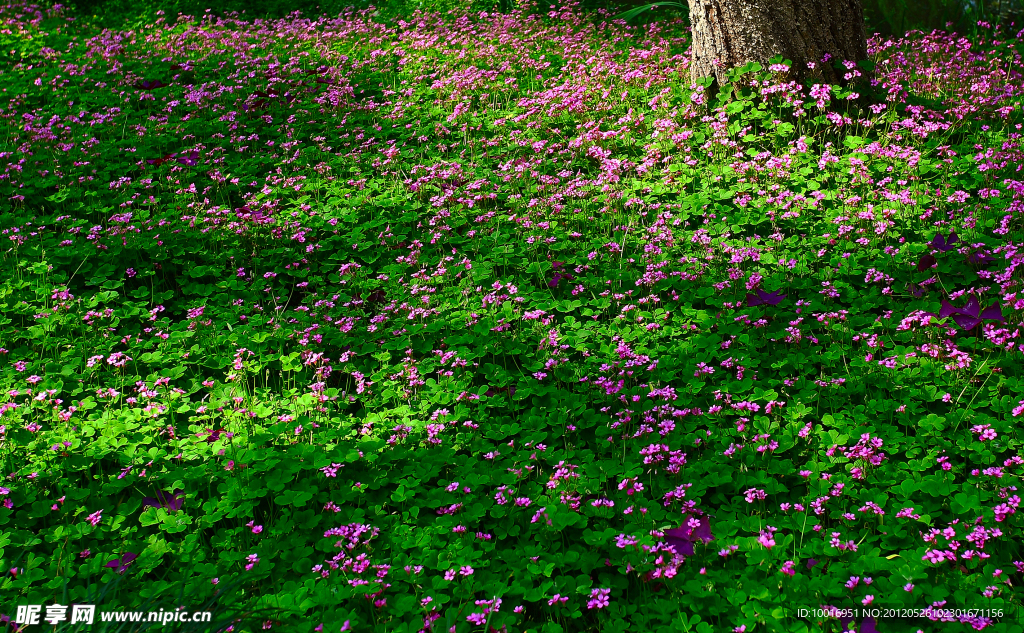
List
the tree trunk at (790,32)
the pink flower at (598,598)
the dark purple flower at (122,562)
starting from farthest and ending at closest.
→ the tree trunk at (790,32) → the dark purple flower at (122,562) → the pink flower at (598,598)

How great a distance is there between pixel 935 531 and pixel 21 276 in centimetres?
544

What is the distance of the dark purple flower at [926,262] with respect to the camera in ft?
12.8

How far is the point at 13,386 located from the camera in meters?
3.76

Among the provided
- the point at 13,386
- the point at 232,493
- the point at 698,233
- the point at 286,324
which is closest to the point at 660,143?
the point at 698,233

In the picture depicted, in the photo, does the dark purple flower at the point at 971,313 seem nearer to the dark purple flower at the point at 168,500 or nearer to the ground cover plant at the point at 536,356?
the ground cover plant at the point at 536,356

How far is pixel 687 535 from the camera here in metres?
2.71

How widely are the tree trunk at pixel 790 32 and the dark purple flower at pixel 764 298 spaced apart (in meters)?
2.28

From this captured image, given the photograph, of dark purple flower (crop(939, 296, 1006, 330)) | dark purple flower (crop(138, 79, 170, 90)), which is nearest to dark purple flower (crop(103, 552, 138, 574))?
dark purple flower (crop(939, 296, 1006, 330))

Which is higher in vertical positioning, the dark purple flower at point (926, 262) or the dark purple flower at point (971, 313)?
the dark purple flower at point (926, 262)

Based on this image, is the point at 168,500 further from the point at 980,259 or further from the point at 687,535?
the point at 980,259

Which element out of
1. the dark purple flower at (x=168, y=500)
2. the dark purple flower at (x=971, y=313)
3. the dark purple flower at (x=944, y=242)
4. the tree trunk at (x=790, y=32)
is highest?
the tree trunk at (x=790, y=32)

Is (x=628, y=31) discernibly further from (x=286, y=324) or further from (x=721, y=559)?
(x=721, y=559)

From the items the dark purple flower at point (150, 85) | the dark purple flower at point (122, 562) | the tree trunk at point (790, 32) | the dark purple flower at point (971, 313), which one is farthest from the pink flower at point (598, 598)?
the dark purple flower at point (150, 85)

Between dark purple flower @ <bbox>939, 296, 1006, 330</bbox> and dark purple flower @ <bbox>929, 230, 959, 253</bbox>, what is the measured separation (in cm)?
47
